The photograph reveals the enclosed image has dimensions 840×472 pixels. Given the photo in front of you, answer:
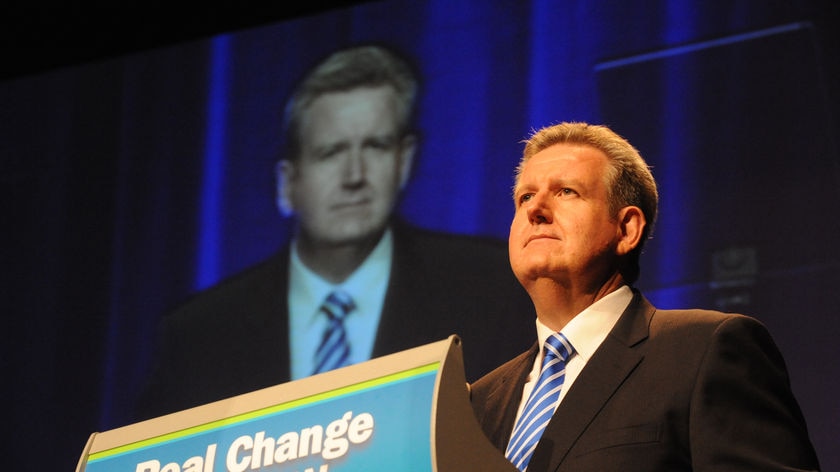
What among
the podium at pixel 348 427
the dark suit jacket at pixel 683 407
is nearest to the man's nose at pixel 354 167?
the dark suit jacket at pixel 683 407

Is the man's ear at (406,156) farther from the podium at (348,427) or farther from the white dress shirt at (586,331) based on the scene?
the podium at (348,427)

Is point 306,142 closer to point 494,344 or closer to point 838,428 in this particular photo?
point 494,344

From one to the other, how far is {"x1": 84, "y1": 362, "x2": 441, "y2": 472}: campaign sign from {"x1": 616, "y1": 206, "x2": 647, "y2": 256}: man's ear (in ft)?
2.94

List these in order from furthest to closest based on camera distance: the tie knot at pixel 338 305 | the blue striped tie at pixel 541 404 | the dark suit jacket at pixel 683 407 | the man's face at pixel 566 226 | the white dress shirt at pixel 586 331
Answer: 1. the tie knot at pixel 338 305
2. the man's face at pixel 566 226
3. the white dress shirt at pixel 586 331
4. the blue striped tie at pixel 541 404
5. the dark suit jacket at pixel 683 407

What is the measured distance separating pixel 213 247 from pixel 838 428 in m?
2.20

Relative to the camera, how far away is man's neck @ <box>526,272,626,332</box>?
2.02 m

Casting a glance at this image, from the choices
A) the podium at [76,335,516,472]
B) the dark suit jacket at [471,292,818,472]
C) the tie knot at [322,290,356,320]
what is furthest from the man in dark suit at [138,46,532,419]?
the podium at [76,335,516,472]

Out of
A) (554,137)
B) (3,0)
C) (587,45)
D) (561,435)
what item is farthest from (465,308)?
(3,0)

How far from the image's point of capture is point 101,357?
3877 millimetres

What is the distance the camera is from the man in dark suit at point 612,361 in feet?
5.22

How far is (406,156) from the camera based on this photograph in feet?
12.0

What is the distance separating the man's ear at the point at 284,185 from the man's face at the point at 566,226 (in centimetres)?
182

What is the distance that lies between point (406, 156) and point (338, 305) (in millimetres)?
557

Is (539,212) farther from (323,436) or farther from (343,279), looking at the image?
(343,279)
